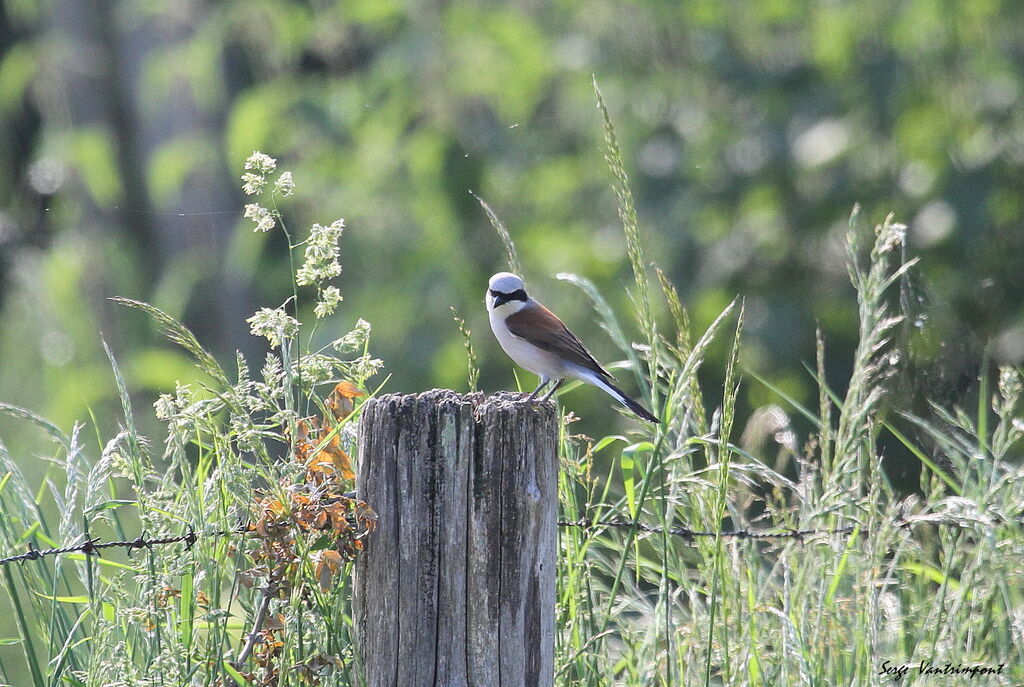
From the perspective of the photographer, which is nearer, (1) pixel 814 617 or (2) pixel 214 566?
→ (2) pixel 214 566

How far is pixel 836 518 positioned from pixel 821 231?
16.7 feet

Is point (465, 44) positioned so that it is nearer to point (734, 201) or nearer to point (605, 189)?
point (605, 189)

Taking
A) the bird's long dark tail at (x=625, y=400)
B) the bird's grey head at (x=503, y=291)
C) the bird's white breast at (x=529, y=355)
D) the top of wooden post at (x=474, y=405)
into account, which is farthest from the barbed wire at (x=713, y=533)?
the bird's grey head at (x=503, y=291)

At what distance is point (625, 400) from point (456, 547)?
120cm

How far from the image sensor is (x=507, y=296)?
3979 millimetres

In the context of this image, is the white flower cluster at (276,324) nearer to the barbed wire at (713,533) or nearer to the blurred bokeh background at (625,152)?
the barbed wire at (713,533)

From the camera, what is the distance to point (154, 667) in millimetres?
2264

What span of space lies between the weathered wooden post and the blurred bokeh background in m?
4.23

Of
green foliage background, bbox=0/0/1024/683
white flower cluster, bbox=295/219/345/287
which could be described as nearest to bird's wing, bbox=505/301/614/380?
white flower cluster, bbox=295/219/345/287

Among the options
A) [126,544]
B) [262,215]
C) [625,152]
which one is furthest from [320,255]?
[625,152]

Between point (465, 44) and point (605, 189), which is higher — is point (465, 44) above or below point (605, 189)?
above

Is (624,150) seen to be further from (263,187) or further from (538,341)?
(263,187)

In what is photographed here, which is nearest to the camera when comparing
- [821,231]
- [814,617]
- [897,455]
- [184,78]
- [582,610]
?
[582,610]

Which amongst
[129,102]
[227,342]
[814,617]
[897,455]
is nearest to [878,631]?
[814,617]
